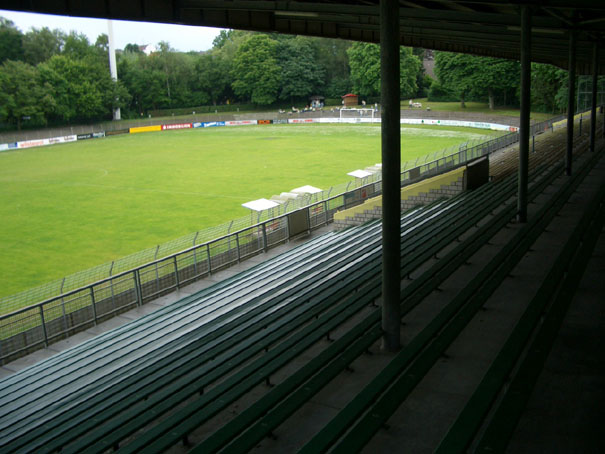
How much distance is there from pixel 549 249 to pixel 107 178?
38.3 m

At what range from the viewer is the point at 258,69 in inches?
4065

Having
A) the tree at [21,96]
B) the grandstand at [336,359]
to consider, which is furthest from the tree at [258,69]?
the grandstand at [336,359]

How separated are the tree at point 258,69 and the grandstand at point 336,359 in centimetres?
9115

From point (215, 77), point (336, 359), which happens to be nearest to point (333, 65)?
point (215, 77)

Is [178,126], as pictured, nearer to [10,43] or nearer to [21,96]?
[21,96]

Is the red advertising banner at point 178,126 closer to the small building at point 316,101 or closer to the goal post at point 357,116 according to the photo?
the goal post at point 357,116

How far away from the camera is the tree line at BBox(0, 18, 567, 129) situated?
262ft

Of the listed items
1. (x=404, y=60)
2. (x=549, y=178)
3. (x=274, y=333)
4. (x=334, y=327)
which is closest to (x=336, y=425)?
(x=334, y=327)

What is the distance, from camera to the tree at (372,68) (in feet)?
310

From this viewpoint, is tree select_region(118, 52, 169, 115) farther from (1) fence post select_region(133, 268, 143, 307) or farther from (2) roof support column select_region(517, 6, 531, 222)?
(2) roof support column select_region(517, 6, 531, 222)

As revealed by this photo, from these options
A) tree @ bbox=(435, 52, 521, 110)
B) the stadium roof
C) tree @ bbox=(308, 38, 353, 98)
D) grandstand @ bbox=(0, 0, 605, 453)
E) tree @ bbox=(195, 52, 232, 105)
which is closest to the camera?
grandstand @ bbox=(0, 0, 605, 453)

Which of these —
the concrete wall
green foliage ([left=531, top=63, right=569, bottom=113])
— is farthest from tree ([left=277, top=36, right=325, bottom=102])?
the concrete wall

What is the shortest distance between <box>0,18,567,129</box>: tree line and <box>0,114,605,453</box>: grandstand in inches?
2598

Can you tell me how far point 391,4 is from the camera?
6.64 metres
